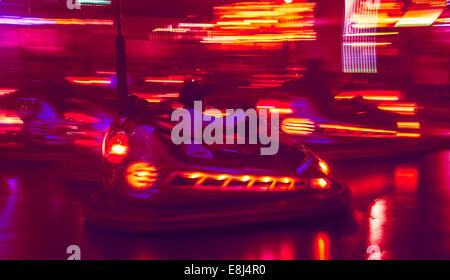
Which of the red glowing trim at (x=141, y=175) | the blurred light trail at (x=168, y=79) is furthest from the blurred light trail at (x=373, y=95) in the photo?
the red glowing trim at (x=141, y=175)

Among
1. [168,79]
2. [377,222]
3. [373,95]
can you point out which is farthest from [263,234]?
[168,79]

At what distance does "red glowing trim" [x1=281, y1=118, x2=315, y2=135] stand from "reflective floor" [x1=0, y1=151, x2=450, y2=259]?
326 cm

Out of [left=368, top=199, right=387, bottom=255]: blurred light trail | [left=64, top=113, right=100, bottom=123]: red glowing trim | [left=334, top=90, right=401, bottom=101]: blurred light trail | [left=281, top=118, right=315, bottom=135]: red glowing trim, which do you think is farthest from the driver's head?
[left=334, top=90, right=401, bottom=101]: blurred light trail

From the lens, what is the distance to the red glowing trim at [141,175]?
6.56m

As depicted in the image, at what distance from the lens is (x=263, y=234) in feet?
21.1

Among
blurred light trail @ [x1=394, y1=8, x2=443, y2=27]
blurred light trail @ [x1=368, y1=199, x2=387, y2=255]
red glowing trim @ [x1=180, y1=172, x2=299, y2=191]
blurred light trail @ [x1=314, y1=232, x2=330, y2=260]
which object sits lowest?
blurred light trail @ [x1=368, y1=199, x2=387, y2=255]

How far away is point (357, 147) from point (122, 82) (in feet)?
15.8

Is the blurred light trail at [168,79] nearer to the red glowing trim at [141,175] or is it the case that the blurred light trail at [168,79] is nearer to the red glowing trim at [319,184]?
the red glowing trim at [319,184]

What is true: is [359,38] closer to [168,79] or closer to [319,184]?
[168,79]

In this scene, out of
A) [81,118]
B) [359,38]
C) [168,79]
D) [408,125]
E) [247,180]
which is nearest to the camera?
[247,180]

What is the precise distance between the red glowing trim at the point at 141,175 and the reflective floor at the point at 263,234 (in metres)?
0.53

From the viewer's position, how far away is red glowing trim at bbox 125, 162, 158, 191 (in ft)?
21.5

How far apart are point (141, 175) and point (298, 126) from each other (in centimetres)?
600

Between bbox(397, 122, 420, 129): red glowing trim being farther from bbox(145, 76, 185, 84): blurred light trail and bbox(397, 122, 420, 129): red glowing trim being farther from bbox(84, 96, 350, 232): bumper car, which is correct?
bbox(145, 76, 185, 84): blurred light trail
